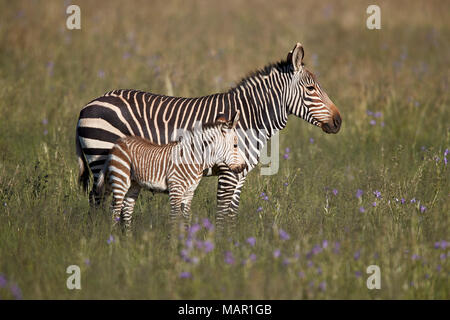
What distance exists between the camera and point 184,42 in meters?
15.5

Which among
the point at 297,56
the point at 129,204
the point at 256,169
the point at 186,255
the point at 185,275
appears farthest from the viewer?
the point at 256,169

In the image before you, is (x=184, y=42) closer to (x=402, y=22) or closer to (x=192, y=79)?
(x=192, y=79)

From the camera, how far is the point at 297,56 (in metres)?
7.37

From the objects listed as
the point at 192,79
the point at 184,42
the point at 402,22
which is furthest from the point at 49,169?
the point at 402,22

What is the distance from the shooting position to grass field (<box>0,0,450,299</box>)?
5680 mm

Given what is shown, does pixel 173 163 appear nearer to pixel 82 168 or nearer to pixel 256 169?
pixel 82 168

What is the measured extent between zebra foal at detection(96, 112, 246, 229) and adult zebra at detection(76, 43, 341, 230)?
37 cm

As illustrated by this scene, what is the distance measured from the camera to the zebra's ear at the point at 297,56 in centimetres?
729

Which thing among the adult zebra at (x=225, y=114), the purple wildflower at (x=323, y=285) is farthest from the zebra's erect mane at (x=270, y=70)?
the purple wildflower at (x=323, y=285)

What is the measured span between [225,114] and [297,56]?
1067 mm

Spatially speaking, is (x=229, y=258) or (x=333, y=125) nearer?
(x=229, y=258)

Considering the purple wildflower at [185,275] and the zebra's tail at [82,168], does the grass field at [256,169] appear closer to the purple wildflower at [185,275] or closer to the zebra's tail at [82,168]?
the purple wildflower at [185,275]

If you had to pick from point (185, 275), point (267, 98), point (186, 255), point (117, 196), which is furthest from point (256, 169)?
point (185, 275)

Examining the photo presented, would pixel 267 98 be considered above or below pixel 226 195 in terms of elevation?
above
